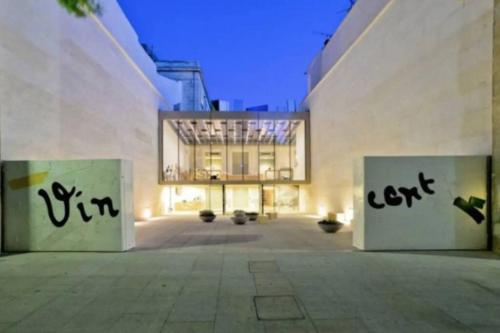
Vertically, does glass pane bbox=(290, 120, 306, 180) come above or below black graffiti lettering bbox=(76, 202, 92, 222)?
above

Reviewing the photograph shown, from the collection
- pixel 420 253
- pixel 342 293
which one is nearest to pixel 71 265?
pixel 342 293

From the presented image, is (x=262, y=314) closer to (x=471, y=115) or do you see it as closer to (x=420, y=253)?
(x=420, y=253)

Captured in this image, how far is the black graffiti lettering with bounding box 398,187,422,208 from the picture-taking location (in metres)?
6.35

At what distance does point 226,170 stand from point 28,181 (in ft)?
54.3

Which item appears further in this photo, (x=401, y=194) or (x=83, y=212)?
(x=83, y=212)

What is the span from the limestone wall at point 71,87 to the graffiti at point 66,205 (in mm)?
1291

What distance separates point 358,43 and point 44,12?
35.1ft

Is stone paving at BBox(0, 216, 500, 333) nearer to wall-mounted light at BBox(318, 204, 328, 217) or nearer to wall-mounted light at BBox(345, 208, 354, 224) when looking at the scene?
wall-mounted light at BBox(345, 208, 354, 224)

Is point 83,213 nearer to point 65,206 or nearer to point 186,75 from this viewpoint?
point 65,206

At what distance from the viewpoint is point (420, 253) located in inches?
240

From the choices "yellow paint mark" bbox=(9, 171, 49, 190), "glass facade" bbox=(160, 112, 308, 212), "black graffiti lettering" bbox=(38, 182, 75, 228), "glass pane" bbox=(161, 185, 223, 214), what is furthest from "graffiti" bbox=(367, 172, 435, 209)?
"glass pane" bbox=(161, 185, 223, 214)

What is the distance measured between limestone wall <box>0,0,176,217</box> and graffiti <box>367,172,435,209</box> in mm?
8242

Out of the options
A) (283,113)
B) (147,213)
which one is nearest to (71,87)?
(147,213)

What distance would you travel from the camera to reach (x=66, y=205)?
6.51 m
